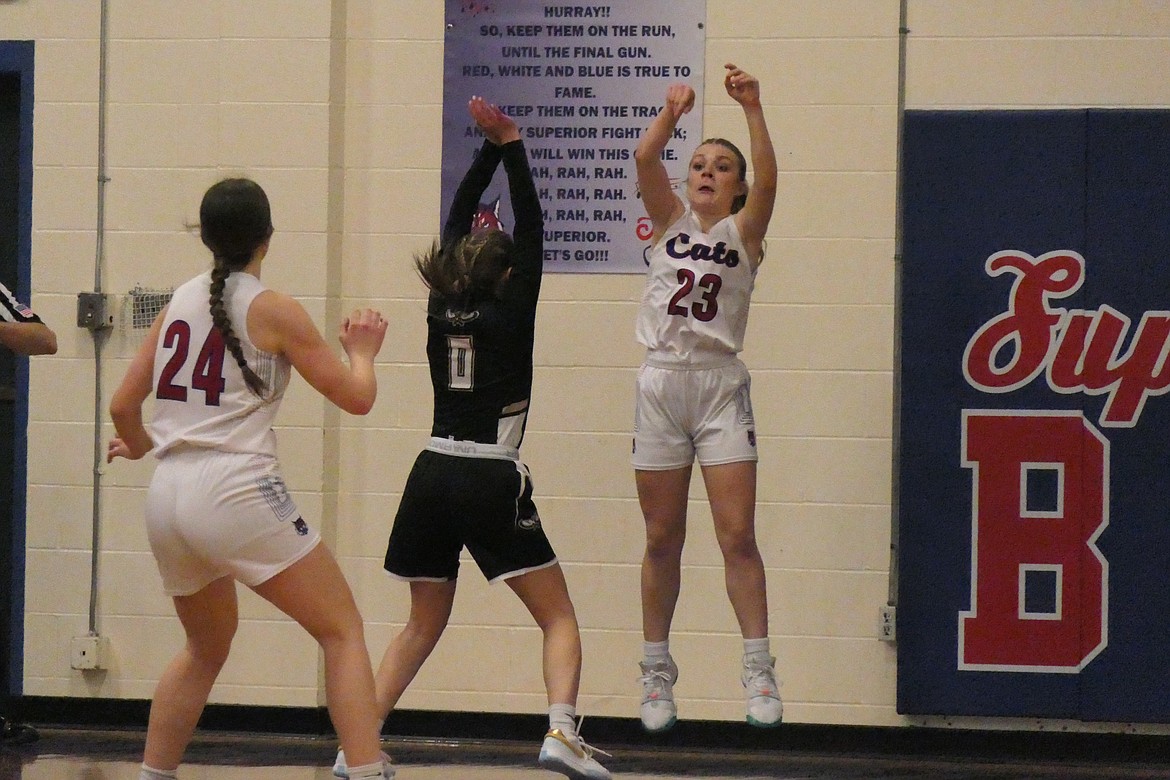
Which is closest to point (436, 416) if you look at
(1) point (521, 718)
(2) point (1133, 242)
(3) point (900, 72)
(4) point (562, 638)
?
(4) point (562, 638)

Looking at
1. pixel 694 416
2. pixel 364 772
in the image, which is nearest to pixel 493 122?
pixel 694 416

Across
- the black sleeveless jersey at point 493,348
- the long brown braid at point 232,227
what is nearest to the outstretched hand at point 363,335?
the long brown braid at point 232,227

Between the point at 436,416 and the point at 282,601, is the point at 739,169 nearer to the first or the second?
the point at 436,416

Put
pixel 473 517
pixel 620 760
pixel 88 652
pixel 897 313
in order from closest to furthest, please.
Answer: pixel 473 517 → pixel 620 760 → pixel 897 313 → pixel 88 652

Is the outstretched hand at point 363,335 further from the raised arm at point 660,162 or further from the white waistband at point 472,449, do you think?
the raised arm at point 660,162

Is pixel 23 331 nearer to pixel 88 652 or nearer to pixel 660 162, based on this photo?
pixel 88 652

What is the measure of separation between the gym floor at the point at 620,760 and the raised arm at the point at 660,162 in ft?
6.25

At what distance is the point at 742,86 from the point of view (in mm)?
4133

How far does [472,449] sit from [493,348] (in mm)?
282

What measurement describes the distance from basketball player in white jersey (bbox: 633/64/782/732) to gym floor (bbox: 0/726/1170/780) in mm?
815

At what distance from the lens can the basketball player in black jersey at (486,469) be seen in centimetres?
385

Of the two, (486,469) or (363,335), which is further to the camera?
(486,469)

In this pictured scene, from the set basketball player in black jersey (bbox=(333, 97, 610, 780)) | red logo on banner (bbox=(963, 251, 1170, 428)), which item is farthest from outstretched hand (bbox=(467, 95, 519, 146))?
red logo on banner (bbox=(963, 251, 1170, 428))

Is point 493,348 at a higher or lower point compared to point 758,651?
higher
